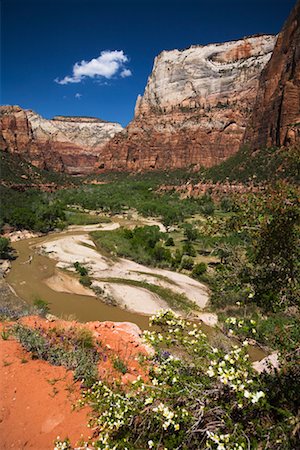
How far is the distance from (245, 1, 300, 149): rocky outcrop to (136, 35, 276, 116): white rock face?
92.5ft

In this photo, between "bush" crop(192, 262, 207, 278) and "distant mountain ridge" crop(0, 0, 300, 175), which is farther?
"distant mountain ridge" crop(0, 0, 300, 175)

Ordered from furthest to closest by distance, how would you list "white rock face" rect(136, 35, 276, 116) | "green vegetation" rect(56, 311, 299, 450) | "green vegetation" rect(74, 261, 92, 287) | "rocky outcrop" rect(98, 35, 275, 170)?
"white rock face" rect(136, 35, 276, 116)
"rocky outcrop" rect(98, 35, 275, 170)
"green vegetation" rect(74, 261, 92, 287)
"green vegetation" rect(56, 311, 299, 450)

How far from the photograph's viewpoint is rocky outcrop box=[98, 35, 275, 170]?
100 metres

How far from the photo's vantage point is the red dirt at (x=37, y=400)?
15.6 ft

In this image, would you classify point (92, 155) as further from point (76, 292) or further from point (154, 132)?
point (76, 292)

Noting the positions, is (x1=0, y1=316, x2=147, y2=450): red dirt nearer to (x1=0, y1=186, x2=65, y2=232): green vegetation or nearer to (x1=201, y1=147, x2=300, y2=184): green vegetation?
(x1=0, y1=186, x2=65, y2=232): green vegetation

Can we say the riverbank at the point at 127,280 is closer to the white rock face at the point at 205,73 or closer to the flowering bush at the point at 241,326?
the flowering bush at the point at 241,326

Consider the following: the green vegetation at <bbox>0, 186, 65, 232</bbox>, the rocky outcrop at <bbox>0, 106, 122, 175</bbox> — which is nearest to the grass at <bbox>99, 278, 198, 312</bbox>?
the green vegetation at <bbox>0, 186, 65, 232</bbox>

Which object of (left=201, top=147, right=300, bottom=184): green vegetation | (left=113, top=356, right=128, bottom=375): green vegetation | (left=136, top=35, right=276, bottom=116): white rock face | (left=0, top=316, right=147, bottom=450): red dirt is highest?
(left=136, top=35, right=276, bottom=116): white rock face

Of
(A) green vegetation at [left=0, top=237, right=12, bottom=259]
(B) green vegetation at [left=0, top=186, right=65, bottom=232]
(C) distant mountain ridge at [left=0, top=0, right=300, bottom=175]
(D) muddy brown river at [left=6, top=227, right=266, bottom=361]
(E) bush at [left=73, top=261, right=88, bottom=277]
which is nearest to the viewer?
(D) muddy brown river at [left=6, top=227, right=266, bottom=361]

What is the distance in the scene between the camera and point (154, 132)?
4520 inches

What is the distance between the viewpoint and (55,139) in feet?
577

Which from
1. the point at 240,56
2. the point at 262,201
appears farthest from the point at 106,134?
the point at 262,201

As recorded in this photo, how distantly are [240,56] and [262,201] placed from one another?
135m
